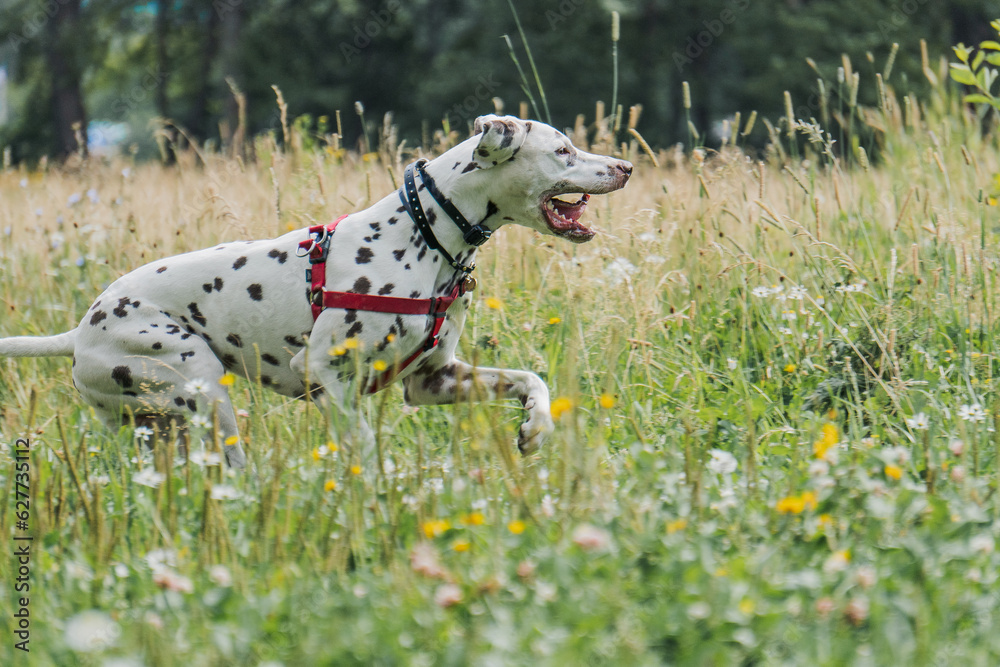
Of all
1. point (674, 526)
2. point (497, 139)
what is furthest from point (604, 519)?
point (497, 139)

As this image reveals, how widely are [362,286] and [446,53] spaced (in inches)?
906

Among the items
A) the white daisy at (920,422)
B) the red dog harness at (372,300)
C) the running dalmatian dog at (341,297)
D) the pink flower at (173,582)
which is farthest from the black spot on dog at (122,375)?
the white daisy at (920,422)

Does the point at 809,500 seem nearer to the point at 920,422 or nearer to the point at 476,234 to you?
the point at 920,422

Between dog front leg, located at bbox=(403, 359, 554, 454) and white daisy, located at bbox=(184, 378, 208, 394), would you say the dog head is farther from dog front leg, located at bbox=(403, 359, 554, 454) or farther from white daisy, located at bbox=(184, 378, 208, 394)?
white daisy, located at bbox=(184, 378, 208, 394)

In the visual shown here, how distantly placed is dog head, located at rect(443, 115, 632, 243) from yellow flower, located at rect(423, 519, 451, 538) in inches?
59.4

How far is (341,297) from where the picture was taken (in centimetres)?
365

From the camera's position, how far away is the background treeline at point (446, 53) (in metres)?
21.3

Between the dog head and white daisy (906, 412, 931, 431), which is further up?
the dog head

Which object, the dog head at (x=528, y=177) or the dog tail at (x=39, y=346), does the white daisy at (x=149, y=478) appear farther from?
the dog head at (x=528, y=177)

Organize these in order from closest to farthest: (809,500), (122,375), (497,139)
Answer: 1. (809,500)
2. (497,139)
3. (122,375)

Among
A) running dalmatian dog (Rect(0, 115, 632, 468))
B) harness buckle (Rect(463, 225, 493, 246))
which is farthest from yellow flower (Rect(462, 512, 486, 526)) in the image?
harness buckle (Rect(463, 225, 493, 246))

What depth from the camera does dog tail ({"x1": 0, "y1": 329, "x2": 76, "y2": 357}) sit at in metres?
3.98

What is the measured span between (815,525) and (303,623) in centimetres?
143

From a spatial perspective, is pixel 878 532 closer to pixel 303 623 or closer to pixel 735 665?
pixel 735 665
